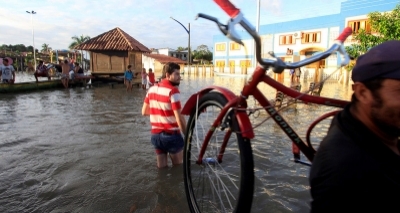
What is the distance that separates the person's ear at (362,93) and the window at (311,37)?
39.1m

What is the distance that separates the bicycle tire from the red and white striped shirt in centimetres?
103

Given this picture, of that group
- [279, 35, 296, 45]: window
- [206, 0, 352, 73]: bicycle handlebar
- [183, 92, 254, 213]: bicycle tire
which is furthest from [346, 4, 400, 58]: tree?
[279, 35, 296, 45]: window

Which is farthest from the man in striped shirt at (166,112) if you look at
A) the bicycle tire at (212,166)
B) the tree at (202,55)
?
the tree at (202,55)

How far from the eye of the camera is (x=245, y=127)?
73.2 inches

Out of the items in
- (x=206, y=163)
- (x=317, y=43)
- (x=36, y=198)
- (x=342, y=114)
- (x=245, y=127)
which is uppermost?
(x=317, y=43)

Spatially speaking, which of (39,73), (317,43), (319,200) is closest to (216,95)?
(319,200)

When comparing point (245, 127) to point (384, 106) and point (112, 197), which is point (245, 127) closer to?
point (384, 106)

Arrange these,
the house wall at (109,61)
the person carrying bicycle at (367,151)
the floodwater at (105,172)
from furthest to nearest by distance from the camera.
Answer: the house wall at (109,61) → the floodwater at (105,172) → the person carrying bicycle at (367,151)

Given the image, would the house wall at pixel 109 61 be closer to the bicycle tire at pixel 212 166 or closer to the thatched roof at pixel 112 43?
the thatched roof at pixel 112 43

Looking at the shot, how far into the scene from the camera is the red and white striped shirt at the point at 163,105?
4.01m

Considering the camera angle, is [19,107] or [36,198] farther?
[19,107]

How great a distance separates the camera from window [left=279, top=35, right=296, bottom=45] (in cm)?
4022

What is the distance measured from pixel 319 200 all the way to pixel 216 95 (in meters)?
1.22

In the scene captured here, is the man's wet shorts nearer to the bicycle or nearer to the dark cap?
the bicycle
